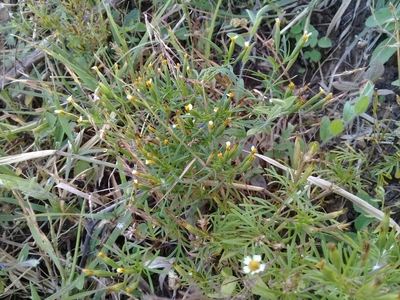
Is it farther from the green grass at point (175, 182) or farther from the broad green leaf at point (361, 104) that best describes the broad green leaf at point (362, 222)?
the broad green leaf at point (361, 104)

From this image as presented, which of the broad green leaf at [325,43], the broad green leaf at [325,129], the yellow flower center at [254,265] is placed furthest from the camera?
the broad green leaf at [325,43]

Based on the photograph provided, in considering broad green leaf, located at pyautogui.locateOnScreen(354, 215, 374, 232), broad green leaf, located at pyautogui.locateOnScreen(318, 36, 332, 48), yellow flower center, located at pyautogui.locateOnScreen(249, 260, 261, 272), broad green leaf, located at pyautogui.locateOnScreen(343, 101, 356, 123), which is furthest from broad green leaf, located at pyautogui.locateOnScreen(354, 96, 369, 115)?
yellow flower center, located at pyautogui.locateOnScreen(249, 260, 261, 272)

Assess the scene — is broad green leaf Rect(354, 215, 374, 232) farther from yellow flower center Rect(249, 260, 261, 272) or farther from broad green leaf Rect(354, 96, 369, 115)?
yellow flower center Rect(249, 260, 261, 272)

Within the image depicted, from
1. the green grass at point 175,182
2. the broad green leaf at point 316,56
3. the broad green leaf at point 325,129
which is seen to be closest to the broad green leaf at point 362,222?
the green grass at point 175,182

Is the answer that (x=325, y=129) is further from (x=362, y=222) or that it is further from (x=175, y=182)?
(x=175, y=182)

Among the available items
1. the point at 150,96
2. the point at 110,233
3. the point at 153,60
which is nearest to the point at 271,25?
the point at 153,60

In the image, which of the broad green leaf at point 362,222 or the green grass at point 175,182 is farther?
the broad green leaf at point 362,222

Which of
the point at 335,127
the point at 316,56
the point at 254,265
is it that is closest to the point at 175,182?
the point at 254,265
